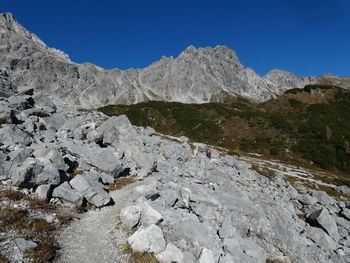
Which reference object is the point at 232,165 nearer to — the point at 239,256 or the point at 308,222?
the point at 308,222

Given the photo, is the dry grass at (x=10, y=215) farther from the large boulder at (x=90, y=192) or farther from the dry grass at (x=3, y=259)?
the large boulder at (x=90, y=192)

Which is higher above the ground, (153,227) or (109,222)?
(153,227)

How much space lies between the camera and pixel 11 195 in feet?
49.4

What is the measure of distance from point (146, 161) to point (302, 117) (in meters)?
99.7

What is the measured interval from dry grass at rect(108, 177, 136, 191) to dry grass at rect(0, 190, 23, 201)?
8.31 metres

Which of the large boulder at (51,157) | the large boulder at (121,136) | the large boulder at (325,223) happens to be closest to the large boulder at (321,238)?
the large boulder at (325,223)

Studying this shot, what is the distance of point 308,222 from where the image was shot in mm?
27359

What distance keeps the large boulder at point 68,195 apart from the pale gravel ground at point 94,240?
1.24 metres

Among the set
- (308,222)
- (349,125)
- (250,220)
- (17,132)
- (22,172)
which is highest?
(349,125)

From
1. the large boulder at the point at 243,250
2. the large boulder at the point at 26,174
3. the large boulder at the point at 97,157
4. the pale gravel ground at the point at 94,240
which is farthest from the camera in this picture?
the large boulder at the point at 97,157

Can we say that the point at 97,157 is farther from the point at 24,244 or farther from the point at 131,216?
the point at 24,244

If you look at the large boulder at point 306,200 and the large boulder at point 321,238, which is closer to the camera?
the large boulder at point 321,238

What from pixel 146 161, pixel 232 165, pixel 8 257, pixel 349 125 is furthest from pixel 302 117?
pixel 8 257

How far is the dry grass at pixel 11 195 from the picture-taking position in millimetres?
14896
